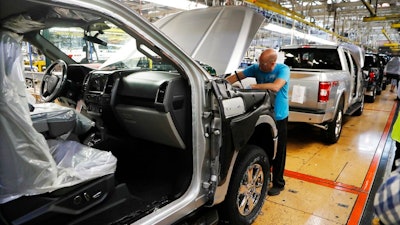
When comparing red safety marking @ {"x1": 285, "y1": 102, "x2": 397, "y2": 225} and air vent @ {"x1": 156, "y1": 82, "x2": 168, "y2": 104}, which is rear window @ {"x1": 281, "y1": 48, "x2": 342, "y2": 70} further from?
air vent @ {"x1": 156, "y1": 82, "x2": 168, "y2": 104}

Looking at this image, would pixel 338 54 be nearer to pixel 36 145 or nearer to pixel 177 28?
pixel 177 28

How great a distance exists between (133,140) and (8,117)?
1461 mm

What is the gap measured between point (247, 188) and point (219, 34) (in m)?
1.41

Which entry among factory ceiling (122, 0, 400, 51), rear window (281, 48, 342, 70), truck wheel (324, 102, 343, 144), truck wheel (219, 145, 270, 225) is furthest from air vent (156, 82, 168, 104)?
rear window (281, 48, 342, 70)

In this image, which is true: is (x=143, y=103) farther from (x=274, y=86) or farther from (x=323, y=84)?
(x=323, y=84)

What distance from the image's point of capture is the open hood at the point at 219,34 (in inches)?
98.6

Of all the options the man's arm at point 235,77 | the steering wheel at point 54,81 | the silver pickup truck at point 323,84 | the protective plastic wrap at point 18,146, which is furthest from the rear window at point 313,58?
the protective plastic wrap at point 18,146

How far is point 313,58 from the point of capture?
20.0ft

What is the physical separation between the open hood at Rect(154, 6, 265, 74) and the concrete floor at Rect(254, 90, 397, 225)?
1648 mm

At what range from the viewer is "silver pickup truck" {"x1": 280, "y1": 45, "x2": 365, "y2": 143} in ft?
15.6

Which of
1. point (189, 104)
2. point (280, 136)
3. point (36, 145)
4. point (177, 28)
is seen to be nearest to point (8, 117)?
point (36, 145)

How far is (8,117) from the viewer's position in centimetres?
136

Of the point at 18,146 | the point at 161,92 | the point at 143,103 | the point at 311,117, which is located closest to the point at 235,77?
the point at 143,103

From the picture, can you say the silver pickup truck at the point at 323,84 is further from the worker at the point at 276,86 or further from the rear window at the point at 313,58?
the worker at the point at 276,86
